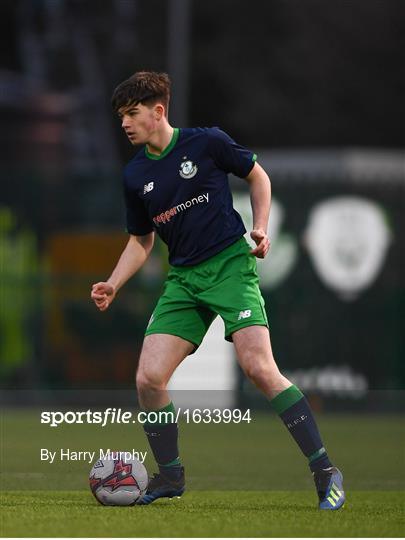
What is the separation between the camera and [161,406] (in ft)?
27.5

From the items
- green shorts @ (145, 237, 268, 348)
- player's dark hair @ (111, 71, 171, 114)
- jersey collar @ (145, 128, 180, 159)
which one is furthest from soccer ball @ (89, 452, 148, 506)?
player's dark hair @ (111, 71, 171, 114)

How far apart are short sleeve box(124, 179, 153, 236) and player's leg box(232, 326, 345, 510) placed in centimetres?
88

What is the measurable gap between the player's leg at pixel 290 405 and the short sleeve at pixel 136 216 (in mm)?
880

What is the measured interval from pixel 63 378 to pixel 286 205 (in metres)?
3.38

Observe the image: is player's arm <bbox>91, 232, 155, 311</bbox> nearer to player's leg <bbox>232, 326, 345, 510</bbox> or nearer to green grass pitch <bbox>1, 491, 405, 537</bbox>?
player's leg <bbox>232, 326, 345, 510</bbox>

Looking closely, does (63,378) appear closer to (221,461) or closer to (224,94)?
(221,461)

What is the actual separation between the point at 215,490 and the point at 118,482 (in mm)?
1499

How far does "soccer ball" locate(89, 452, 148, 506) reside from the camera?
830 centimetres

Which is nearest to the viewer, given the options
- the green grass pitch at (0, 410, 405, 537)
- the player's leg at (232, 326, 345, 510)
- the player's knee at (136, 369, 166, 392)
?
the green grass pitch at (0, 410, 405, 537)

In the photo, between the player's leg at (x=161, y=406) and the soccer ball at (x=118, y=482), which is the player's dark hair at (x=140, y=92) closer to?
the player's leg at (x=161, y=406)

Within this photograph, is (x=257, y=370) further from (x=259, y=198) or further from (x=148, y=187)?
(x=148, y=187)

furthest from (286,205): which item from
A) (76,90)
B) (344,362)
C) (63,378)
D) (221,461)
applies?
(76,90)

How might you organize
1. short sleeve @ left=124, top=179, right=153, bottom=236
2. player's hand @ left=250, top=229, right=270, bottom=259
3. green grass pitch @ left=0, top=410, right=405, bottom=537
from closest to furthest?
green grass pitch @ left=0, top=410, right=405, bottom=537 → player's hand @ left=250, top=229, right=270, bottom=259 → short sleeve @ left=124, top=179, right=153, bottom=236

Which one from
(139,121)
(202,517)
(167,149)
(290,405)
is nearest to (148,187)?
(167,149)
